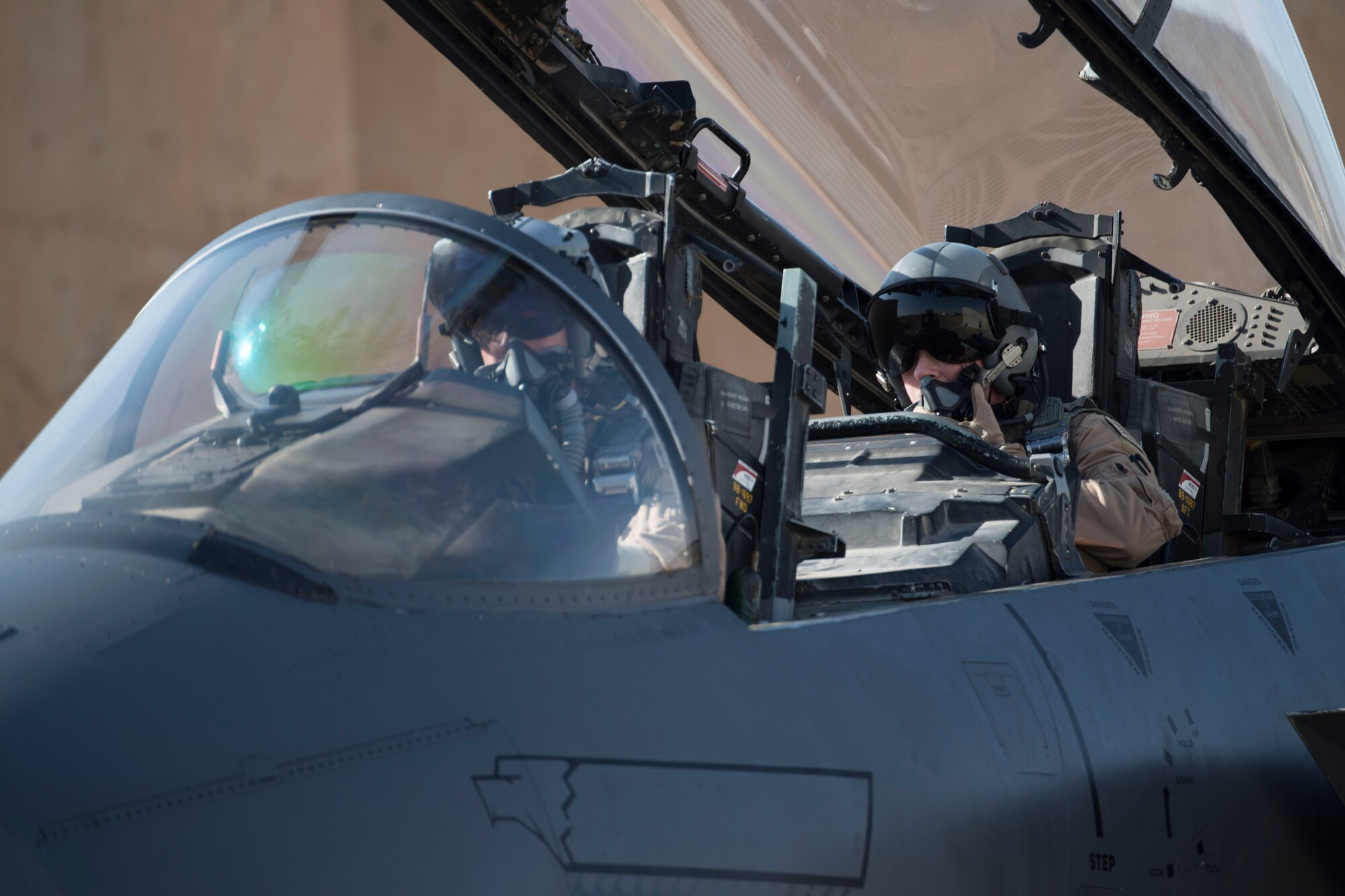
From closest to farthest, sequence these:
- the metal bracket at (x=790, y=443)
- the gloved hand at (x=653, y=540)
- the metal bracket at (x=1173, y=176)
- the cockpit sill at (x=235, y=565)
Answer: the cockpit sill at (x=235, y=565) < the gloved hand at (x=653, y=540) < the metal bracket at (x=790, y=443) < the metal bracket at (x=1173, y=176)

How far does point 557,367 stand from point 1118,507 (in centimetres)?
195

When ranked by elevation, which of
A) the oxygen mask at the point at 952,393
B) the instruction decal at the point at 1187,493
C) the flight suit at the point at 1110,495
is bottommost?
the instruction decal at the point at 1187,493

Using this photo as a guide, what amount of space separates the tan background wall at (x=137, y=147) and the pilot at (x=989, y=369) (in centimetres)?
560

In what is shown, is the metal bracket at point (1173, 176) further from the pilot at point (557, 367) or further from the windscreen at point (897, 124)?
the pilot at point (557, 367)

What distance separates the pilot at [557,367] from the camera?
1646 millimetres

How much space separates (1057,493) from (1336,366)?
207 centimetres

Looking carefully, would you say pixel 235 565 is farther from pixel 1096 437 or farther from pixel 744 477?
pixel 1096 437

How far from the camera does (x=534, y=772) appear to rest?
50.3 inches

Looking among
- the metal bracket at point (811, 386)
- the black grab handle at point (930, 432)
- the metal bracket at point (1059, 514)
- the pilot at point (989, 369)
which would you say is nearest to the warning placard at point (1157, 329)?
the pilot at point (989, 369)

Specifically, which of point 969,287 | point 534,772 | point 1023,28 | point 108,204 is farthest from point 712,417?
point 108,204

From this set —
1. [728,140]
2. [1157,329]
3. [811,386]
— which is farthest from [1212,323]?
[811,386]

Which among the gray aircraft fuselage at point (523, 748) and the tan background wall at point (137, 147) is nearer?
the gray aircraft fuselage at point (523, 748)

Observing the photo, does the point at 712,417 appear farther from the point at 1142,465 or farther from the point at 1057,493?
the point at 1142,465

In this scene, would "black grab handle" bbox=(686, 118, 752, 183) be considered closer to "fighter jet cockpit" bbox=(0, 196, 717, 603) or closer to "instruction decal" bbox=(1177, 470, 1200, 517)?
"instruction decal" bbox=(1177, 470, 1200, 517)
